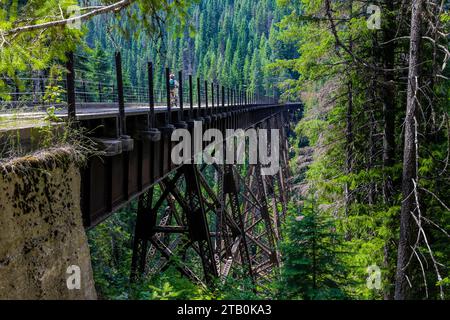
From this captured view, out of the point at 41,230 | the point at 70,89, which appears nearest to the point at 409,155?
the point at 70,89

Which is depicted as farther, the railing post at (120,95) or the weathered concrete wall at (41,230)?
the railing post at (120,95)

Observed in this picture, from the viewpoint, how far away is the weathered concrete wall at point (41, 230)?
2809mm

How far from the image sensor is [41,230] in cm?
318

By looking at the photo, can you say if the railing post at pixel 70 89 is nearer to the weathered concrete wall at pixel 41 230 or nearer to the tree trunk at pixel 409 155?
the weathered concrete wall at pixel 41 230

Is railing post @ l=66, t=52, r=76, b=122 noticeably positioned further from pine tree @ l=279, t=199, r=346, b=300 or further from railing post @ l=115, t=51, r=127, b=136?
pine tree @ l=279, t=199, r=346, b=300

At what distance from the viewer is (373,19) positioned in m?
6.60

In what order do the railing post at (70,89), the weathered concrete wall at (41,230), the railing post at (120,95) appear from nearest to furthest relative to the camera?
the weathered concrete wall at (41,230) < the railing post at (70,89) < the railing post at (120,95)

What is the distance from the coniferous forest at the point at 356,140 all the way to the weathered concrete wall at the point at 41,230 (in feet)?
3.21

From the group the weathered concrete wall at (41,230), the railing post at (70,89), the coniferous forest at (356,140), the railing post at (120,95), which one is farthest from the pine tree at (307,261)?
the railing post at (70,89)

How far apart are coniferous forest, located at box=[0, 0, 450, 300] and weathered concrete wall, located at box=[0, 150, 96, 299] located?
0.98 meters

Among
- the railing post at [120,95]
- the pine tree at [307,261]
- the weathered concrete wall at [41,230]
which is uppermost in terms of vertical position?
the railing post at [120,95]

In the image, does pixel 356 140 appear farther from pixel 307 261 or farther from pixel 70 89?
pixel 70 89
